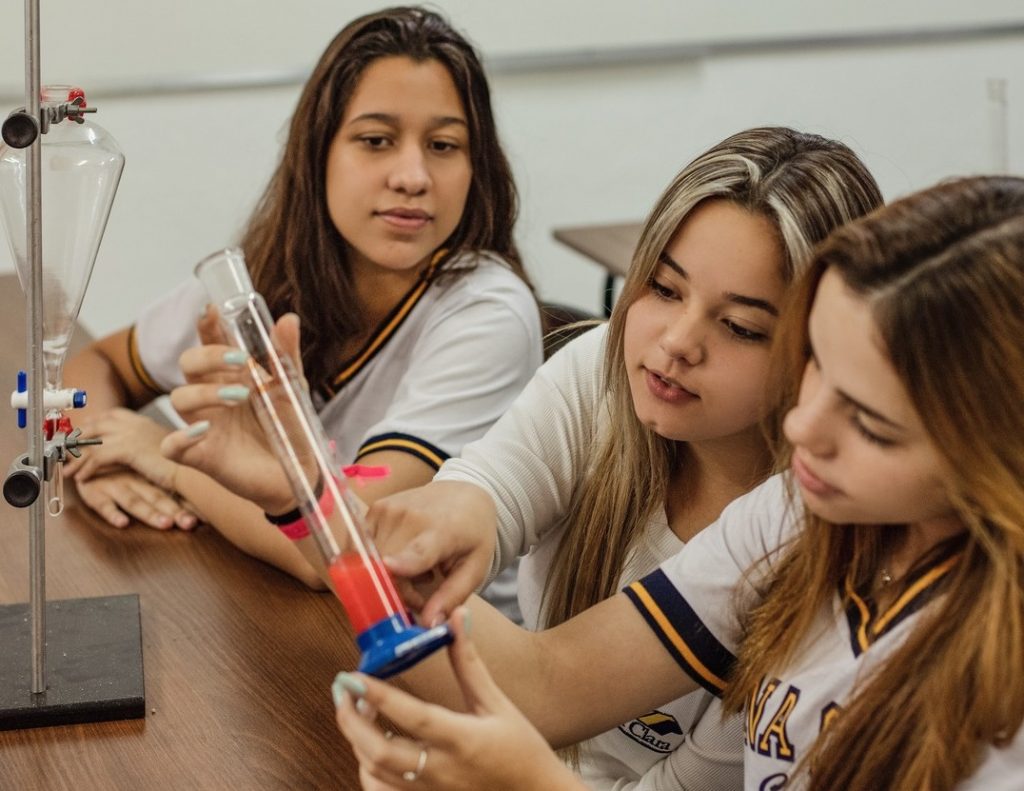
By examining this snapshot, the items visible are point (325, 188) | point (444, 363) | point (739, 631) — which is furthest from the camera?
point (325, 188)

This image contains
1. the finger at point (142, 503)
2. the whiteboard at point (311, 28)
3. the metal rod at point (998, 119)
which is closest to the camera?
the finger at point (142, 503)

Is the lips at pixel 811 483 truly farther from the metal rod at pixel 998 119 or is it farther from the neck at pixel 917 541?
the metal rod at pixel 998 119

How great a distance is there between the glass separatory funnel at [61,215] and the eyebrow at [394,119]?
59cm

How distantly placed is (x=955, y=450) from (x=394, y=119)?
106 cm

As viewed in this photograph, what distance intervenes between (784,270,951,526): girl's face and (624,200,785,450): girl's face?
23 centimetres

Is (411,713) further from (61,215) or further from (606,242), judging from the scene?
(606,242)

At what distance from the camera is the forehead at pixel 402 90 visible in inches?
70.9

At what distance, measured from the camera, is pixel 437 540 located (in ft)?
3.87

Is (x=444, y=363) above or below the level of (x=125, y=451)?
above

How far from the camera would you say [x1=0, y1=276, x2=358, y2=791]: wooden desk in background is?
1.12 metres

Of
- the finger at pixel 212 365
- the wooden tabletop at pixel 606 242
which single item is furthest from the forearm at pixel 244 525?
the wooden tabletop at pixel 606 242

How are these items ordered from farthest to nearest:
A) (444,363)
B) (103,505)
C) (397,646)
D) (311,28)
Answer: (311,28) → (444,363) → (103,505) → (397,646)

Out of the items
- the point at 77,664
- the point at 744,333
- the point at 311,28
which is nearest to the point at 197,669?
the point at 77,664

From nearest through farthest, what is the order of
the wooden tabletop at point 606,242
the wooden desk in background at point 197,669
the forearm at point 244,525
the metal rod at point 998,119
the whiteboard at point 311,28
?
1. the wooden desk in background at point 197,669
2. the forearm at point 244,525
3. the metal rod at point 998,119
4. the wooden tabletop at point 606,242
5. the whiteboard at point 311,28
